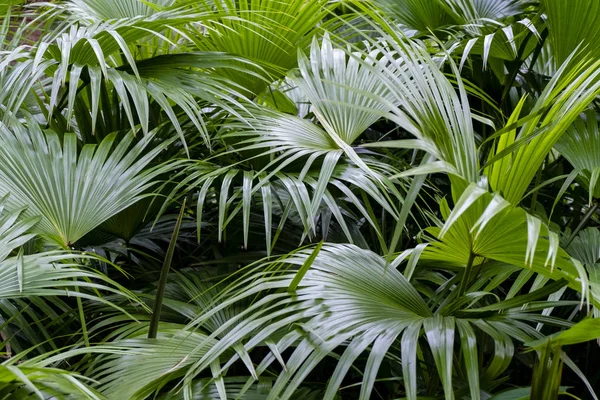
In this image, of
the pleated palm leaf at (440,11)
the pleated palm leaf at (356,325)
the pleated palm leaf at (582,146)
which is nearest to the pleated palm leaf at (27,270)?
the pleated palm leaf at (356,325)

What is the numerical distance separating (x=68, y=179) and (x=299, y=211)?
37 cm

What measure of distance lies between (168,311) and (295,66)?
0.57m

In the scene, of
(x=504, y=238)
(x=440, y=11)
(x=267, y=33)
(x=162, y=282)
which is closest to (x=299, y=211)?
(x=162, y=282)

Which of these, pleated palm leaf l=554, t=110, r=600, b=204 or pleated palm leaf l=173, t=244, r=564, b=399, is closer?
pleated palm leaf l=173, t=244, r=564, b=399

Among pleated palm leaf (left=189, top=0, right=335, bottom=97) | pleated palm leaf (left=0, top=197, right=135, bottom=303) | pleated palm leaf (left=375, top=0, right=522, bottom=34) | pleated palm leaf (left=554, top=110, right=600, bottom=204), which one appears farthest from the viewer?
pleated palm leaf (left=375, top=0, right=522, bottom=34)

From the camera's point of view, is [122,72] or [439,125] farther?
[122,72]

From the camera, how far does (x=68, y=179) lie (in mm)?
1134

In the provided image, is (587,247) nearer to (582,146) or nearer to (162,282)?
(582,146)

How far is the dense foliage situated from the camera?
0.83 meters

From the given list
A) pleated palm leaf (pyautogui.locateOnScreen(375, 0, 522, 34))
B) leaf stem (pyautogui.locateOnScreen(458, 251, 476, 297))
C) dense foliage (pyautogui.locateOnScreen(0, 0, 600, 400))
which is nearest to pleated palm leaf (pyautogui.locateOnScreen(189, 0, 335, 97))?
dense foliage (pyautogui.locateOnScreen(0, 0, 600, 400))

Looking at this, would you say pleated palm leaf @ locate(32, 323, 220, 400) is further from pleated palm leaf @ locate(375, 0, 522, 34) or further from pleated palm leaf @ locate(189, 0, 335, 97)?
pleated palm leaf @ locate(375, 0, 522, 34)

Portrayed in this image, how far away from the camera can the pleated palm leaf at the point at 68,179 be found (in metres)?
1.08

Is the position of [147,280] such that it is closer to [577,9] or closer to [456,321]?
[456,321]

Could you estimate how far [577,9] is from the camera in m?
1.24
